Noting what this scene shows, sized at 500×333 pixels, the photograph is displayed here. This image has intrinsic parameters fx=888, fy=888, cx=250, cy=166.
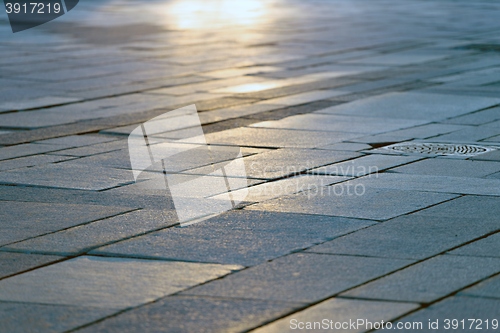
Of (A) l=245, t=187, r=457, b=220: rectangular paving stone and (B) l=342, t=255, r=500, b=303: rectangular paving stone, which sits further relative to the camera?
(A) l=245, t=187, r=457, b=220: rectangular paving stone

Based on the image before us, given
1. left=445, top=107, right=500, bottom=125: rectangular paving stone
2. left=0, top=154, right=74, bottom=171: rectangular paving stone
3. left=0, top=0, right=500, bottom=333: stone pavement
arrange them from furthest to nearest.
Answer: left=445, top=107, right=500, bottom=125: rectangular paving stone → left=0, top=154, right=74, bottom=171: rectangular paving stone → left=0, top=0, right=500, bottom=333: stone pavement

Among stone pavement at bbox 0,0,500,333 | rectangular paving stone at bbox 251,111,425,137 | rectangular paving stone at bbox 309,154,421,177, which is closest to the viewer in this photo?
stone pavement at bbox 0,0,500,333

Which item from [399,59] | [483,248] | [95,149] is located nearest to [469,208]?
[483,248]

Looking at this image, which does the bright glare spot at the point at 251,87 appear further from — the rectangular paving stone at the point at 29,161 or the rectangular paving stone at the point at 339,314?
the rectangular paving stone at the point at 339,314

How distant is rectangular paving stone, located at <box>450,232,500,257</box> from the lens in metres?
6.07

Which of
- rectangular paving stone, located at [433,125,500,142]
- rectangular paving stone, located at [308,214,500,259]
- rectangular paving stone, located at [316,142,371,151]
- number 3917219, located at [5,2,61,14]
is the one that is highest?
rectangular paving stone, located at [308,214,500,259]

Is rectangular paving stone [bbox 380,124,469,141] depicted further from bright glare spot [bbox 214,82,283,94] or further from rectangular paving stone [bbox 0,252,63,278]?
rectangular paving stone [bbox 0,252,63,278]

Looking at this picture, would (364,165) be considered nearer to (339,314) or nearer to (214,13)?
(339,314)

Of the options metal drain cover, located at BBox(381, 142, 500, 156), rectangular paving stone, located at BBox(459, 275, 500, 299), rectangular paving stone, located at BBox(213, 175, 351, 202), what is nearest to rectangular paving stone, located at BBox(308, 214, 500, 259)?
rectangular paving stone, located at BBox(459, 275, 500, 299)

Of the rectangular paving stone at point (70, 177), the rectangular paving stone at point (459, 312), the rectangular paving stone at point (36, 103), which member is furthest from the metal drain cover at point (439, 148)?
A: the rectangular paving stone at point (36, 103)

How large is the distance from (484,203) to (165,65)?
39.0ft

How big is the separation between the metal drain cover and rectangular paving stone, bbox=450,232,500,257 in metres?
3.22

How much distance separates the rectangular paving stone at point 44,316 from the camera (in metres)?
4.93

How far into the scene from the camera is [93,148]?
1034 centimetres
